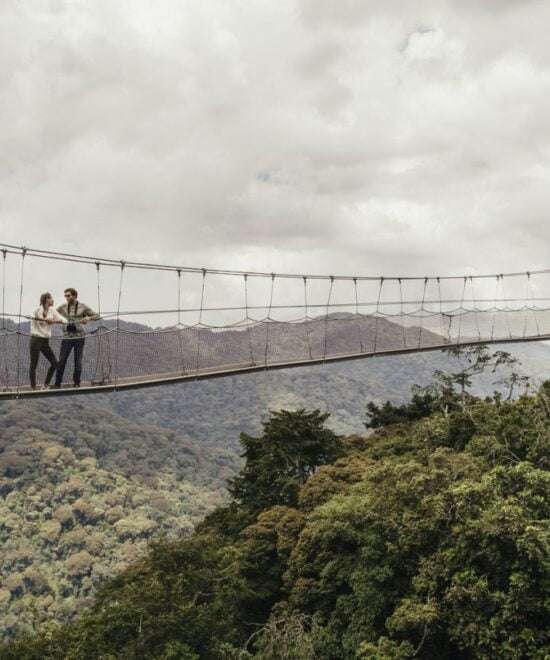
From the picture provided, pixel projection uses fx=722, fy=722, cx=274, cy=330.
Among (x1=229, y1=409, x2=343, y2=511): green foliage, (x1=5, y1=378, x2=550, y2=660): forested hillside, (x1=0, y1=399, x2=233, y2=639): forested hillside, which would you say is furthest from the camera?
(x1=0, y1=399, x2=233, y2=639): forested hillside

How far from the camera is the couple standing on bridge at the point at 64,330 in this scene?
11.8 meters

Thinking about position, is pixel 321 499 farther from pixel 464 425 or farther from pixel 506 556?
pixel 506 556

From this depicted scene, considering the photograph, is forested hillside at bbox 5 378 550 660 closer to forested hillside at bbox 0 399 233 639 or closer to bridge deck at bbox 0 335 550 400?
Result: bridge deck at bbox 0 335 550 400

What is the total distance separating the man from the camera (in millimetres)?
12062

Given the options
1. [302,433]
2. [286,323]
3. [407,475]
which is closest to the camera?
[286,323]

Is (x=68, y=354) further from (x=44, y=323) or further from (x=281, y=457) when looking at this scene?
(x=281, y=457)

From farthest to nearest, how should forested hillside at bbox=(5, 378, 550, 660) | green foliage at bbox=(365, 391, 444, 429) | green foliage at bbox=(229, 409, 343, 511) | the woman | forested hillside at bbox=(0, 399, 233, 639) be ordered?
forested hillside at bbox=(0, 399, 233, 639) < green foliage at bbox=(365, 391, 444, 429) < green foliage at bbox=(229, 409, 343, 511) < forested hillside at bbox=(5, 378, 550, 660) < the woman

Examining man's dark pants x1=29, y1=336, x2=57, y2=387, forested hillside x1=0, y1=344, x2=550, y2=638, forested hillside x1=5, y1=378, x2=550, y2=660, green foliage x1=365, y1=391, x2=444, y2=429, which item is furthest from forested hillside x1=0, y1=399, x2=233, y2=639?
man's dark pants x1=29, y1=336, x2=57, y2=387

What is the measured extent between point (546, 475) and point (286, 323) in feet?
22.3

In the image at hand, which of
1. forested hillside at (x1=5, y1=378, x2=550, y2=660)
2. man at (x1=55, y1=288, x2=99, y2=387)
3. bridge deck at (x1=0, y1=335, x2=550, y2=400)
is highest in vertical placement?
man at (x1=55, y1=288, x2=99, y2=387)

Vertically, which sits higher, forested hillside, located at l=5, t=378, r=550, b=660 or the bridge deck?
the bridge deck

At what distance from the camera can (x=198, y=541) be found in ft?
75.8

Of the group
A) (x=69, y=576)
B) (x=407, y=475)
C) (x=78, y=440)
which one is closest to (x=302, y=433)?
(x=407, y=475)

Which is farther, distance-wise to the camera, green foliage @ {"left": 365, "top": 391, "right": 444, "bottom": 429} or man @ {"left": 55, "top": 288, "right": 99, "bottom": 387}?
green foliage @ {"left": 365, "top": 391, "right": 444, "bottom": 429}
